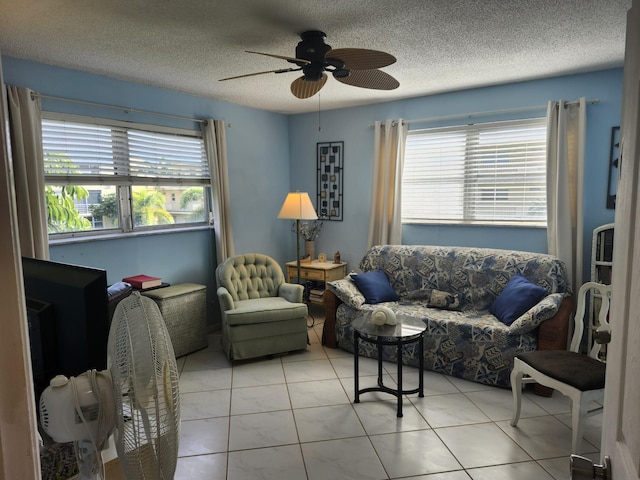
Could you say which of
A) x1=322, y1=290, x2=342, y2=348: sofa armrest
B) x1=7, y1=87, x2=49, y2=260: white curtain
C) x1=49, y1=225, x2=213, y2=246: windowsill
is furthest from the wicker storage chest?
x1=322, y1=290, x2=342, y2=348: sofa armrest

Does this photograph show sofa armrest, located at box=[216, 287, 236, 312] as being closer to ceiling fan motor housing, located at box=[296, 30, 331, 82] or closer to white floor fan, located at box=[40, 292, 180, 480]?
ceiling fan motor housing, located at box=[296, 30, 331, 82]

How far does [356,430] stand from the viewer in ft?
8.16

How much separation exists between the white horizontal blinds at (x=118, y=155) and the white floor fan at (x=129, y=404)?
2762 mm

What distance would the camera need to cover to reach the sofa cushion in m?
3.61

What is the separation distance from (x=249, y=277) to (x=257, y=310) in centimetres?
61

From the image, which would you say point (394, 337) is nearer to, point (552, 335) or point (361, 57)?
point (552, 335)

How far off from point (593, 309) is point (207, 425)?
9.79 feet

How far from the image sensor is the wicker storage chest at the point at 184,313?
11.5 ft

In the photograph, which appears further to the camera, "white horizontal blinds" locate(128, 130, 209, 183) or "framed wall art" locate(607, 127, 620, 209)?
"white horizontal blinds" locate(128, 130, 209, 183)

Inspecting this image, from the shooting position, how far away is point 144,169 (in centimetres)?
375

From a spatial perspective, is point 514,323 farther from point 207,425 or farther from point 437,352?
point 207,425

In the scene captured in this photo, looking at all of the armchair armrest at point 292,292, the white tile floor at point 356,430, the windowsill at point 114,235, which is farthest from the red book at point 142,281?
the armchair armrest at point 292,292

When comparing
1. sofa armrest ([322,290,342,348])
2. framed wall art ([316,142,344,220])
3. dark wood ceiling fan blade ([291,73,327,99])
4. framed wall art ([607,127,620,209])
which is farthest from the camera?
framed wall art ([316,142,344,220])

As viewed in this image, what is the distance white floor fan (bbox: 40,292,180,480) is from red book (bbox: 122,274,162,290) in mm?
2769
